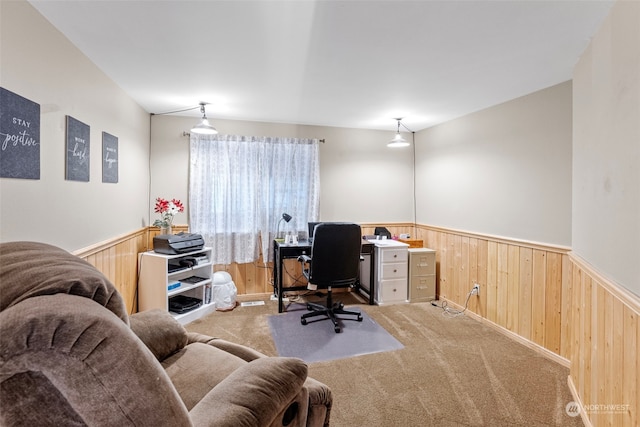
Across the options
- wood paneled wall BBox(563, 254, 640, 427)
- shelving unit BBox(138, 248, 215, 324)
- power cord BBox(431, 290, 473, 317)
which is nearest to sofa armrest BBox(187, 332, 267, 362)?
shelving unit BBox(138, 248, 215, 324)

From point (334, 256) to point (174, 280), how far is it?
1.89m

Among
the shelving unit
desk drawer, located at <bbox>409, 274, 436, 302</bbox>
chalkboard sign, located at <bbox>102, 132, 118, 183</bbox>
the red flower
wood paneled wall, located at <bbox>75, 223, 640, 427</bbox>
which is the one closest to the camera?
wood paneled wall, located at <bbox>75, 223, 640, 427</bbox>

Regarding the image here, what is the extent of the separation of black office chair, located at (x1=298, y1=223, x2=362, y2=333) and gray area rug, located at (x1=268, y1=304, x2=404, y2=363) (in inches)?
4.4

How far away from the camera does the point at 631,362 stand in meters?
1.26

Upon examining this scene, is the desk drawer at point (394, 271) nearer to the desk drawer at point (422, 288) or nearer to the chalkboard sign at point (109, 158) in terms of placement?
the desk drawer at point (422, 288)

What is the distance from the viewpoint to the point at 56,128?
69.5 inches

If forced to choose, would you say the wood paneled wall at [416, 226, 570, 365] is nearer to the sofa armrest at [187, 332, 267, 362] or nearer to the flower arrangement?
the sofa armrest at [187, 332, 267, 362]

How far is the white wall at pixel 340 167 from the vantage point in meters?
3.74

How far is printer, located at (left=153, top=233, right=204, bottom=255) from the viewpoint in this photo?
3104 millimetres

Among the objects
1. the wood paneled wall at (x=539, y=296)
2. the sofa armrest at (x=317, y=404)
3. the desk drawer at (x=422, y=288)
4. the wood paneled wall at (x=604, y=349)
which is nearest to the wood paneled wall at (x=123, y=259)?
the wood paneled wall at (x=539, y=296)

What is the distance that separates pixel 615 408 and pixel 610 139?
1.29m

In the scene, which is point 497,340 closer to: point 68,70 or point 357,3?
point 357,3

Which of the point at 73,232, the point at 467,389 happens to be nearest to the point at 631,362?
the point at 467,389

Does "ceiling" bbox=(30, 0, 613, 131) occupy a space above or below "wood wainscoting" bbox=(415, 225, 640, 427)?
above
